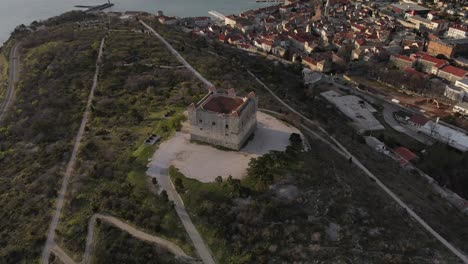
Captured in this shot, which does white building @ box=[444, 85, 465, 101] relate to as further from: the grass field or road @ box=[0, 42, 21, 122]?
the grass field

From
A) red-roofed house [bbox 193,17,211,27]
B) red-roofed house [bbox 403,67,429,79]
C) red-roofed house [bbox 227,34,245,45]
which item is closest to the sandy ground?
red-roofed house [bbox 403,67,429,79]

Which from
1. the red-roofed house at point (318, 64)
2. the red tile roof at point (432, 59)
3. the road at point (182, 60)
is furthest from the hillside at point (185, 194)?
the red tile roof at point (432, 59)

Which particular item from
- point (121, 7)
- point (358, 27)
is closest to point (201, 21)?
point (121, 7)

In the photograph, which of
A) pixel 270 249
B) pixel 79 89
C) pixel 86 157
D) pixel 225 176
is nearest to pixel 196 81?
pixel 79 89

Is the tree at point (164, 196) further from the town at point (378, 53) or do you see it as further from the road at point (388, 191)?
the town at point (378, 53)

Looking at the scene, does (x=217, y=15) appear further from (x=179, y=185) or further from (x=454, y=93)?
(x=179, y=185)
